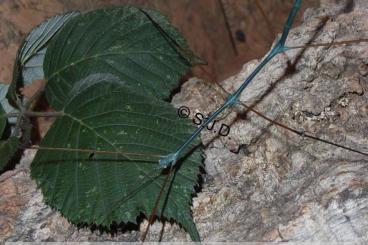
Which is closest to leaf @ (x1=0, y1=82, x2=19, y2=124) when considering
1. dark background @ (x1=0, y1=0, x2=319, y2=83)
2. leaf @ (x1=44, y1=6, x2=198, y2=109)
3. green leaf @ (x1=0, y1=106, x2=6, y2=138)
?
green leaf @ (x1=0, y1=106, x2=6, y2=138)

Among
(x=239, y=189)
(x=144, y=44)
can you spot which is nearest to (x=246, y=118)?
(x=239, y=189)

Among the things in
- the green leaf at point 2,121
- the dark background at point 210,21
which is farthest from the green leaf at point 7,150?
the dark background at point 210,21

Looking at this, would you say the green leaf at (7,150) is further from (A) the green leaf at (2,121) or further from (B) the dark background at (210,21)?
(B) the dark background at (210,21)

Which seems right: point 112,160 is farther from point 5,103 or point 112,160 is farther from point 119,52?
point 5,103

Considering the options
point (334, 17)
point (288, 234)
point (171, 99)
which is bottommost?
point (288, 234)

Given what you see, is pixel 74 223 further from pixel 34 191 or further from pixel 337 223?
pixel 337 223

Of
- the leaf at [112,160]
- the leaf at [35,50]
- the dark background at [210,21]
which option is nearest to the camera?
the leaf at [112,160]
